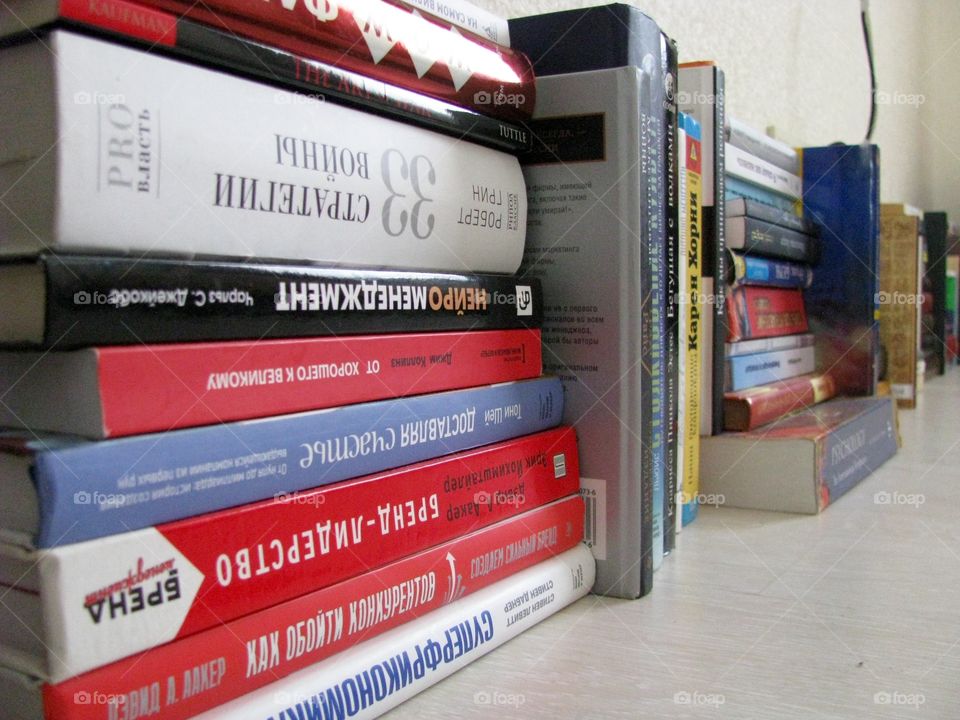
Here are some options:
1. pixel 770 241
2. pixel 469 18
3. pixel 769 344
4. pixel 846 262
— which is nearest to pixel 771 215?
pixel 770 241

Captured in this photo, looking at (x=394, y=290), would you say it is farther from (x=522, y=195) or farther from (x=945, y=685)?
(x=945, y=685)

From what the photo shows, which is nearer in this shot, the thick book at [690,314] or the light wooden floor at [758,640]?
the light wooden floor at [758,640]

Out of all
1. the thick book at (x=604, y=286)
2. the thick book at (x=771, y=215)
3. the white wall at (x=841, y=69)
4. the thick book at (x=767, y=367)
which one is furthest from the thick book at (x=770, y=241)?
the thick book at (x=604, y=286)

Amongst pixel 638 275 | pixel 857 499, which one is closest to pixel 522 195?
pixel 638 275

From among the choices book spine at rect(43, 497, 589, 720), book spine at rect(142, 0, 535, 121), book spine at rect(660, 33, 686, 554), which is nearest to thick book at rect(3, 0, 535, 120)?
book spine at rect(142, 0, 535, 121)

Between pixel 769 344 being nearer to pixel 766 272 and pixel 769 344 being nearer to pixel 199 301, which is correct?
pixel 766 272

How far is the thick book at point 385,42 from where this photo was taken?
34cm

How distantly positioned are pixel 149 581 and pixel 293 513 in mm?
67

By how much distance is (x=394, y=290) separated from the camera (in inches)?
16.4

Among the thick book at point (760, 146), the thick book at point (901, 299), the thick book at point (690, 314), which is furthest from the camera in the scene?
the thick book at point (901, 299)

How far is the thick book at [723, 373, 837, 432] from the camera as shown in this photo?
806 mm

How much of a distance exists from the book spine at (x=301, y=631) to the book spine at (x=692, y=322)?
0.25 metres

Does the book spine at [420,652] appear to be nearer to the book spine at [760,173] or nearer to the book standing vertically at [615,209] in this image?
the book standing vertically at [615,209]

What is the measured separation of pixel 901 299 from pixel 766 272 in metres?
0.68
